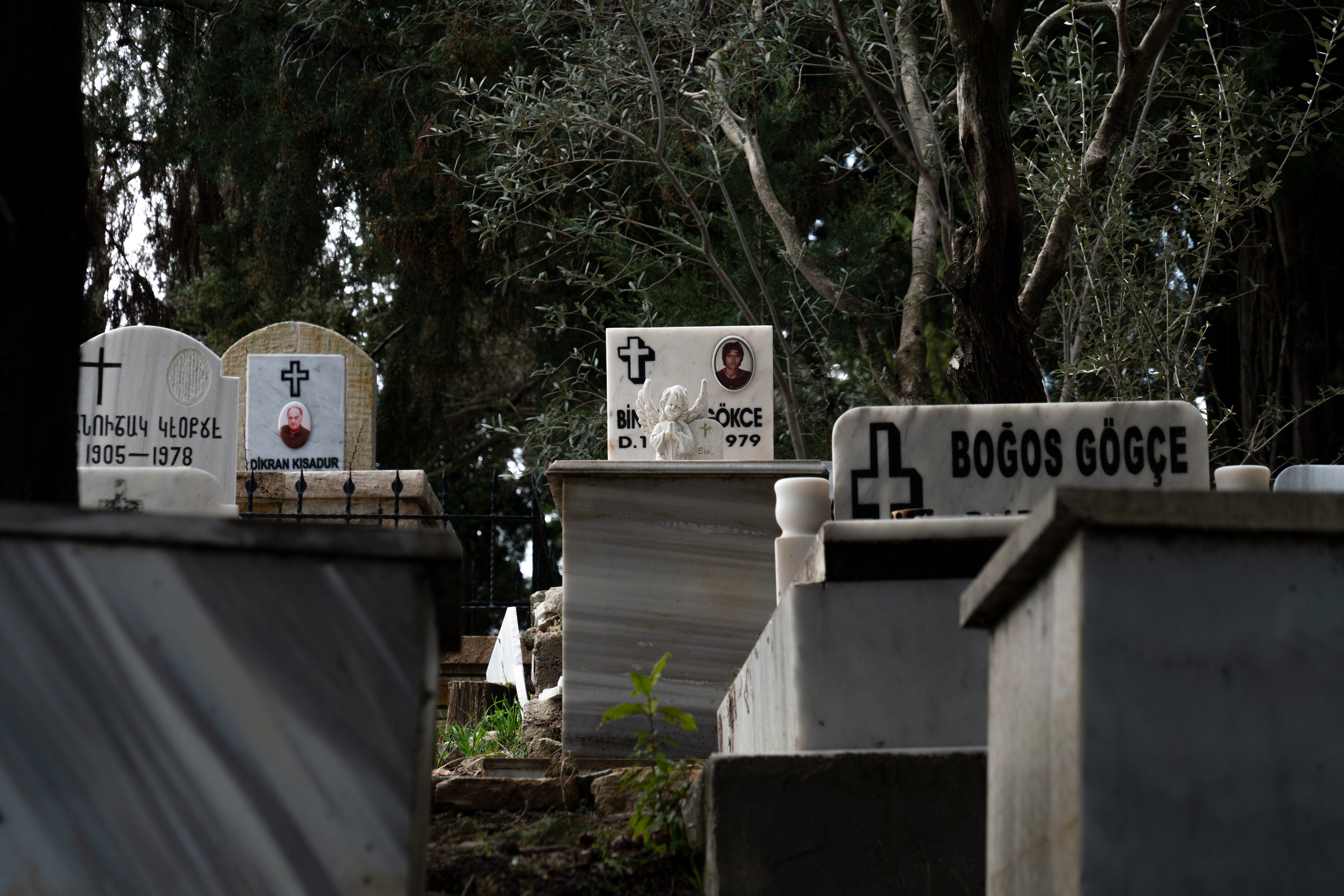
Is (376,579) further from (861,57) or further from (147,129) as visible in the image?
(147,129)

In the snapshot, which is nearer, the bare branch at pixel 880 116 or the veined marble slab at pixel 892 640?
the veined marble slab at pixel 892 640

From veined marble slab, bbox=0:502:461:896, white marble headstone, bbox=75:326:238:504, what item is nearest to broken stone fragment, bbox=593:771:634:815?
veined marble slab, bbox=0:502:461:896

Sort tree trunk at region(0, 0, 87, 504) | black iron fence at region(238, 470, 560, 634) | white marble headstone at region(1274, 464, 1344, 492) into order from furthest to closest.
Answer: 1. black iron fence at region(238, 470, 560, 634)
2. white marble headstone at region(1274, 464, 1344, 492)
3. tree trunk at region(0, 0, 87, 504)

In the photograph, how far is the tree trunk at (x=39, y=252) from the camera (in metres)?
2.18

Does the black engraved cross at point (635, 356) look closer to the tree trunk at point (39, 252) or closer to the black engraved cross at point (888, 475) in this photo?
the black engraved cross at point (888, 475)

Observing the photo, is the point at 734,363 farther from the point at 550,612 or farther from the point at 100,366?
the point at 100,366

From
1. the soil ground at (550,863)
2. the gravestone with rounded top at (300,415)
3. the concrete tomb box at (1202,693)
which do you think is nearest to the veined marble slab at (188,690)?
the concrete tomb box at (1202,693)

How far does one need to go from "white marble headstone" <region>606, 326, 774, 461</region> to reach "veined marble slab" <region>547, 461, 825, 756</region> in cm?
102

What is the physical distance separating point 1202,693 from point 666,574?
14.8 feet

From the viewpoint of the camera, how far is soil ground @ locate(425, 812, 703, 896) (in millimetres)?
2977

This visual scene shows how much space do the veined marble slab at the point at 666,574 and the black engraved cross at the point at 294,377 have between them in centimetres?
607

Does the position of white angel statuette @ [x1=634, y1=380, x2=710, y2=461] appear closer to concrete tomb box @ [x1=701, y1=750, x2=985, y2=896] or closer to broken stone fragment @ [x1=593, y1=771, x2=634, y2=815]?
broken stone fragment @ [x1=593, y1=771, x2=634, y2=815]

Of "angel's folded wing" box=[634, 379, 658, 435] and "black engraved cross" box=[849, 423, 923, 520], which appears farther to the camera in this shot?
"angel's folded wing" box=[634, 379, 658, 435]

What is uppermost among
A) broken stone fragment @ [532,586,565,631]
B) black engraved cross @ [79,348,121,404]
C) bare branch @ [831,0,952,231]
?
bare branch @ [831,0,952,231]
